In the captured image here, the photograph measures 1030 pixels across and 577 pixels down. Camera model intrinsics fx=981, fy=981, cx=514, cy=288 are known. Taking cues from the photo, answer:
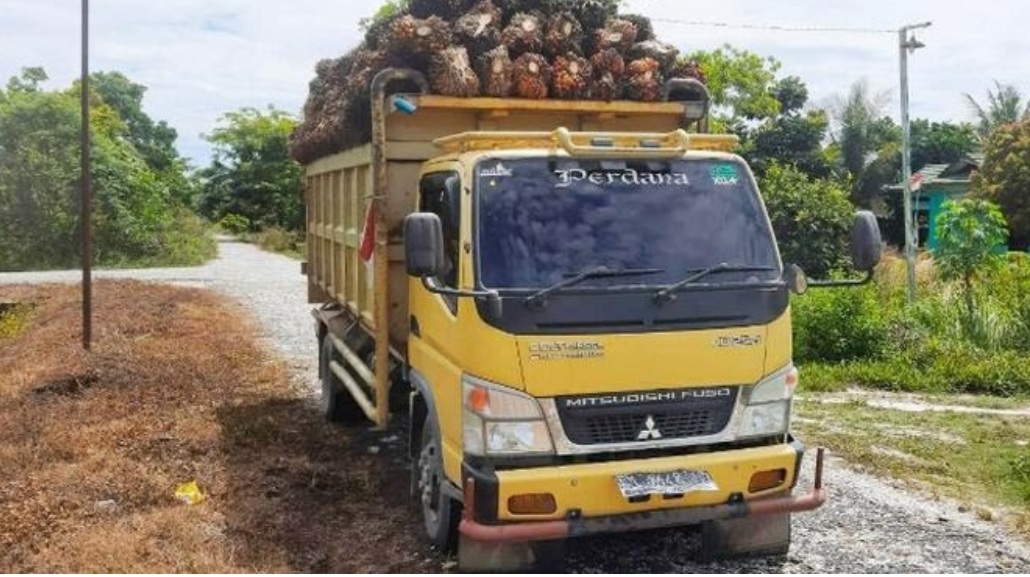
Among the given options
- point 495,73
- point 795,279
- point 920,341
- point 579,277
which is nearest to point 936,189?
point 920,341

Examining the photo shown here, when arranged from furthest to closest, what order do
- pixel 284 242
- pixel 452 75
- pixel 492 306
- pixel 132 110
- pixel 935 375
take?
1. pixel 132 110
2. pixel 284 242
3. pixel 935 375
4. pixel 452 75
5. pixel 492 306

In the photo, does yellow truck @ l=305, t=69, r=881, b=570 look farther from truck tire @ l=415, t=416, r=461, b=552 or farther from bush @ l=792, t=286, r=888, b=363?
bush @ l=792, t=286, r=888, b=363

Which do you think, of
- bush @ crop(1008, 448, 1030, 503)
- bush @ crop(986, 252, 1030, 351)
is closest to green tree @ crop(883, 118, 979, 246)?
bush @ crop(986, 252, 1030, 351)

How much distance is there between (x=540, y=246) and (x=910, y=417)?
6184 millimetres

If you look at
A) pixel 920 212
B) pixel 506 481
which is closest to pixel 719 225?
pixel 506 481

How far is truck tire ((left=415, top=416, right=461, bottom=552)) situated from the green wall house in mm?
32034

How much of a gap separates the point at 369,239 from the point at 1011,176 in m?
27.6

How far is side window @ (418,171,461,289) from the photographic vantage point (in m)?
5.05

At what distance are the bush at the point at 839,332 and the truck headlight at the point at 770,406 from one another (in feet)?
25.2

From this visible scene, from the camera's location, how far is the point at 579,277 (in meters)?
4.71

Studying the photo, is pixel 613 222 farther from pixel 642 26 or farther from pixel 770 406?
pixel 642 26

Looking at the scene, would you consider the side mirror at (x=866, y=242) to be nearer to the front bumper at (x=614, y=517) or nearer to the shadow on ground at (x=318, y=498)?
the front bumper at (x=614, y=517)

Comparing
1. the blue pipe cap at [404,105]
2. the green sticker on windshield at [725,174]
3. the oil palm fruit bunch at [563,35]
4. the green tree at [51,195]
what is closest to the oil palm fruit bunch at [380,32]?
the blue pipe cap at [404,105]

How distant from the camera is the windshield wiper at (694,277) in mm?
4716
